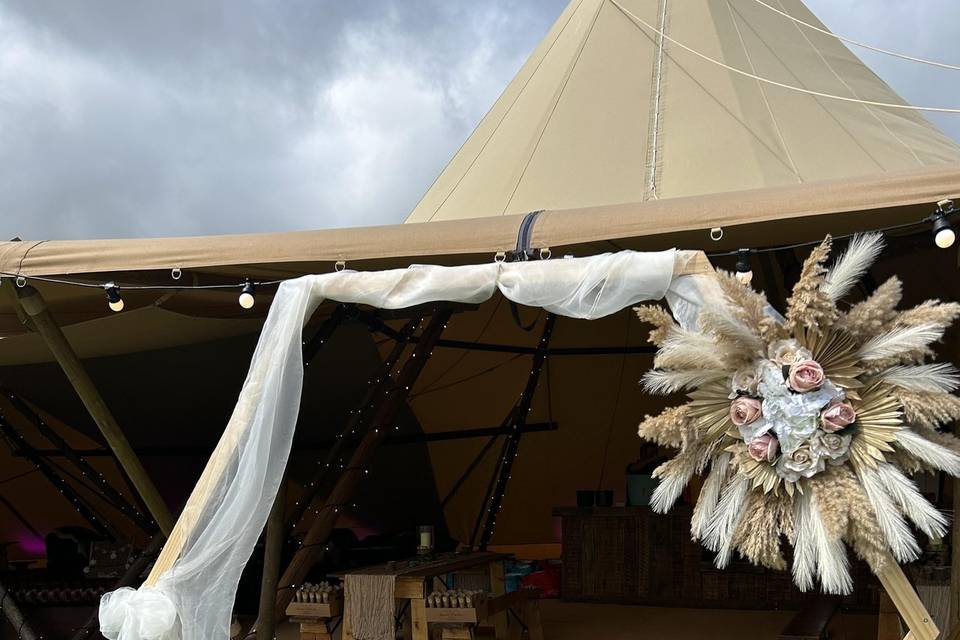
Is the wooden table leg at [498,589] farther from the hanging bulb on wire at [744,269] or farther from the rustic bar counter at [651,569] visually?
the hanging bulb on wire at [744,269]

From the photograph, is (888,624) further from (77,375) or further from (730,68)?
(77,375)

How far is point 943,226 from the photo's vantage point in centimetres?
282

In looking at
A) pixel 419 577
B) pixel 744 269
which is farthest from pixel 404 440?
pixel 744 269

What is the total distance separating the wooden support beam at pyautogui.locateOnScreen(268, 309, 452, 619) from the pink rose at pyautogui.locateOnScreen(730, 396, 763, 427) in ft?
8.37

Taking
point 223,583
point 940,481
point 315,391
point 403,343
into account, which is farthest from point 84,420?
point 940,481

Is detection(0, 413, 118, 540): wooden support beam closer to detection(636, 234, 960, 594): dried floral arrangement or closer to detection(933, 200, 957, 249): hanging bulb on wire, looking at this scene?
detection(636, 234, 960, 594): dried floral arrangement

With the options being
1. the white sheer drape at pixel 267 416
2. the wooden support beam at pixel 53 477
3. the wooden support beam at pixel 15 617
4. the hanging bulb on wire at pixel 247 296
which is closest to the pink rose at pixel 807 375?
the white sheer drape at pixel 267 416

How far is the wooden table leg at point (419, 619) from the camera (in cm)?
436

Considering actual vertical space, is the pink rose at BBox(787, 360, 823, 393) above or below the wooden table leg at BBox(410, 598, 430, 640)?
above

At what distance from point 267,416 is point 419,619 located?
1635mm

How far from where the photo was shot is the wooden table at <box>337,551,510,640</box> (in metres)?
4.38

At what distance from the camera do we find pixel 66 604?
5.12 metres

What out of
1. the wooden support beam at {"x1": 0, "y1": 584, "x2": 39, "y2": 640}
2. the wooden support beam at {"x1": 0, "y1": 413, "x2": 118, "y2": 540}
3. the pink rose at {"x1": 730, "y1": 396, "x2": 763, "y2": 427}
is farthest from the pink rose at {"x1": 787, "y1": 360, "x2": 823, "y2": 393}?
the wooden support beam at {"x1": 0, "y1": 413, "x2": 118, "y2": 540}

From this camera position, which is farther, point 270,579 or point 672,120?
point 672,120
